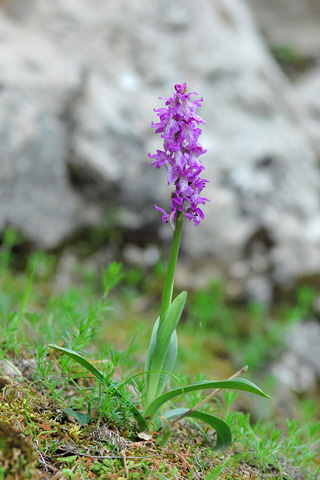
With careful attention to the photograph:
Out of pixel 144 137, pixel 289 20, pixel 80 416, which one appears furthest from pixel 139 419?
pixel 289 20

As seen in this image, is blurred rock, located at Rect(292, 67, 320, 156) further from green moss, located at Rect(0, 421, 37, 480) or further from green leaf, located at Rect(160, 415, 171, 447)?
green moss, located at Rect(0, 421, 37, 480)

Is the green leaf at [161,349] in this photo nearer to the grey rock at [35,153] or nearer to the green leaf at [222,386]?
the green leaf at [222,386]

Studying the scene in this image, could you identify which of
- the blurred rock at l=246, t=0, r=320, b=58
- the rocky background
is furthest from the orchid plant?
the blurred rock at l=246, t=0, r=320, b=58

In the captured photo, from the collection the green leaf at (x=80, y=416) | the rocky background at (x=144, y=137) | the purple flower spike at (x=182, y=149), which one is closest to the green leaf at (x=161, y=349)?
the green leaf at (x=80, y=416)

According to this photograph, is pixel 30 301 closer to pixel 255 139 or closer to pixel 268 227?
pixel 268 227

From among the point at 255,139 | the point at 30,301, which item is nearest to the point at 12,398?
the point at 30,301

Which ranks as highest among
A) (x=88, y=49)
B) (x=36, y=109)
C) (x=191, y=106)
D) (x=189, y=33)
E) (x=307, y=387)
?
(x=189, y=33)
